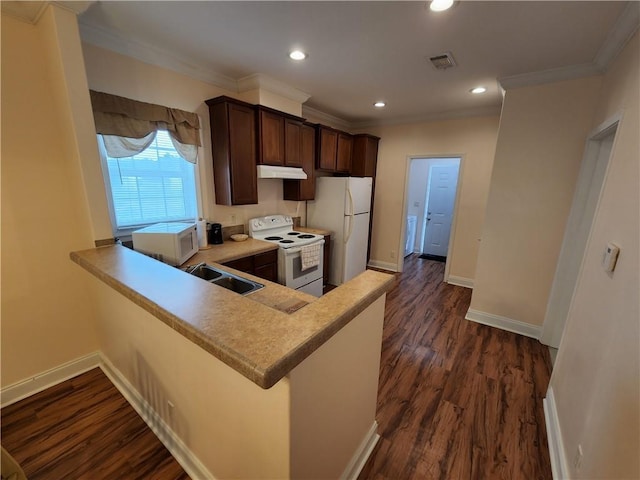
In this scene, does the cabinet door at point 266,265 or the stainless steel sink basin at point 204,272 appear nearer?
the stainless steel sink basin at point 204,272

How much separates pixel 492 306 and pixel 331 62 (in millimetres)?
3081

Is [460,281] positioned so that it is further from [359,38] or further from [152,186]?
[152,186]

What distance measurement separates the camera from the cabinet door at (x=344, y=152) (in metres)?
4.10

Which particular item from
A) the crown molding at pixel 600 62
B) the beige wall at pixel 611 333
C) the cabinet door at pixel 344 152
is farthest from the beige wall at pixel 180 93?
the beige wall at pixel 611 333

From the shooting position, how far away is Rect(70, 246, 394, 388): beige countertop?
0.79m

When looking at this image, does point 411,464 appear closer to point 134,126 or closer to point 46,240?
point 46,240

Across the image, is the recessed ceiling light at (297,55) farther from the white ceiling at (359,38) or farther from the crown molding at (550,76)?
the crown molding at (550,76)

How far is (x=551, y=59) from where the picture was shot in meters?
2.14

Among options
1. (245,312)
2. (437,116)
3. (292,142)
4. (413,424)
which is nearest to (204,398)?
(245,312)

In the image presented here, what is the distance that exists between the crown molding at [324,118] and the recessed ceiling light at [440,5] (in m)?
2.39

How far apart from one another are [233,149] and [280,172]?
0.62m

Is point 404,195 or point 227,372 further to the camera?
point 404,195

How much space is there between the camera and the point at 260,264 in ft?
9.00

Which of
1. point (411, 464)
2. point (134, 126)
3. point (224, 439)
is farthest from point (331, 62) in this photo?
point (411, 464)
